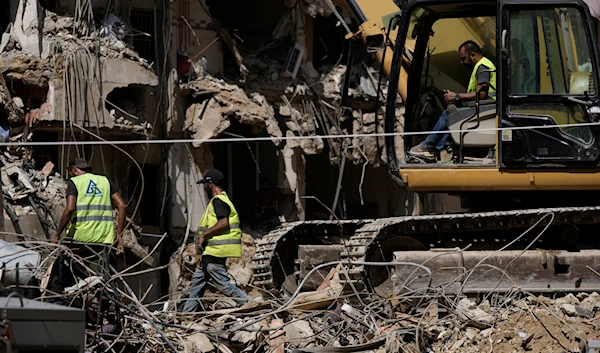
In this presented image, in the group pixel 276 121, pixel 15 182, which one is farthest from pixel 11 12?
pixel 276 121

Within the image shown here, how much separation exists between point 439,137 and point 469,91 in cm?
58

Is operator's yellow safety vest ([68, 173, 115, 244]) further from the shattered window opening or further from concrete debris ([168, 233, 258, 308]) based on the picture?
the shattered window opening

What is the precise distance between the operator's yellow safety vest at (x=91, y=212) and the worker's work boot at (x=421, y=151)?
3.14 metres

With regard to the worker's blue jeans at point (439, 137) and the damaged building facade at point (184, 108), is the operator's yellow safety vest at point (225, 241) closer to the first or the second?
the worker's blue jeans at point (439, 137)

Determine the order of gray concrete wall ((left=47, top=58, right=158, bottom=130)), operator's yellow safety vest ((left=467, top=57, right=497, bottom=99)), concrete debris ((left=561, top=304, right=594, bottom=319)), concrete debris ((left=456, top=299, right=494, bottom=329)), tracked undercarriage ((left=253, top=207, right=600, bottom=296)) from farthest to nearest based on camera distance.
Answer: gray concrete wall ((left=47, top=58, right=158, bottom=130)), operator's yellow safety vest ((left=467, top=57, right=497, bottom=99)), tracked undercarriage ((left=253, top=207, right=600, bottom=296)), concrete debris ((left=561, top=304, right=594, bottom=319)), concrete debris ((left=456, top=299, right=494, bottom=329))

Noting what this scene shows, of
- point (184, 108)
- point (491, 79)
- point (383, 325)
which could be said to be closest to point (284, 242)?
point (383, 325)

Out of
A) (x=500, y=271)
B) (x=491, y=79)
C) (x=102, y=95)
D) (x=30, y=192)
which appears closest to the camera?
(x=500, y=271)

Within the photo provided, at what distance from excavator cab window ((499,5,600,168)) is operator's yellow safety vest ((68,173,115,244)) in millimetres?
3982

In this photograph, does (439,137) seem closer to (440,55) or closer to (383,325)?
(440,55)

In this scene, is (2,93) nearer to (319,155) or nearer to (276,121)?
(276,121)

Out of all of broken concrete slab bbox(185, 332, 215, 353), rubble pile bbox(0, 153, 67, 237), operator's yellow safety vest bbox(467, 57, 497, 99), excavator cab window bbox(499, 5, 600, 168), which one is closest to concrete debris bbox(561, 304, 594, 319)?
excavator cab window bbox(499, 5, 600, 168)

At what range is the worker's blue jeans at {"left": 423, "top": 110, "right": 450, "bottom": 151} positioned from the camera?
1170 centimetres

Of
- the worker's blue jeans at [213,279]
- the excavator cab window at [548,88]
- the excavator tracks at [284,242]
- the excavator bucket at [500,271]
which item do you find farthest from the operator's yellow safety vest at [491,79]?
the worker's blue jeans at [213,279]

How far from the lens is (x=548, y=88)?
11336 mm
